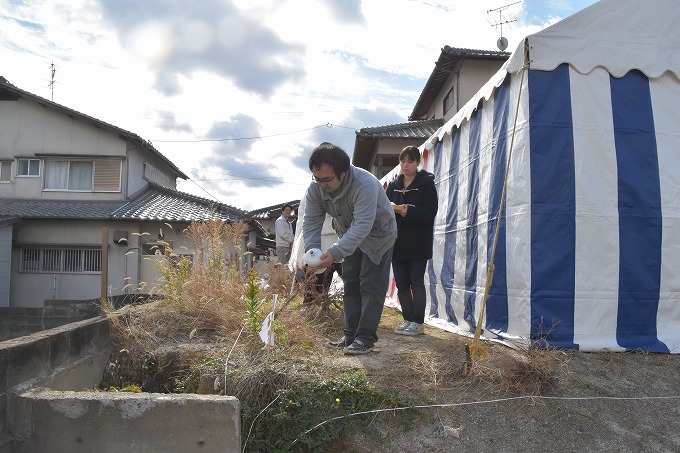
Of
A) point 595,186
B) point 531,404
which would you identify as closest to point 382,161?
point 595,186

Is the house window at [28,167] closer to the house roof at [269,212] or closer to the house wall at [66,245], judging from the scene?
the house wall at [66,245]

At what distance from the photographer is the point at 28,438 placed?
8.91 ft

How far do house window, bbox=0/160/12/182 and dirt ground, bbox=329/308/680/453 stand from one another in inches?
721

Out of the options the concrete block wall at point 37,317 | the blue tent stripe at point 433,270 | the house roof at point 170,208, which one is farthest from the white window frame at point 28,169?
the blue tent stripe at point 433,270

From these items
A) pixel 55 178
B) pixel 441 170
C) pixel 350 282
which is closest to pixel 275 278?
pixel 350 282

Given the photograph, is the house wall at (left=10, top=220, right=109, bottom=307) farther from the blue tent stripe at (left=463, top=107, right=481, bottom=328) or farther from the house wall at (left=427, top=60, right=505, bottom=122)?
the blue tent stripe at (left=463, top=107, right=481, bottom=328)

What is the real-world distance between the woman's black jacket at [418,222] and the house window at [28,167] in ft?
55.4

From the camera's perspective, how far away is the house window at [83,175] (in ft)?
57.6

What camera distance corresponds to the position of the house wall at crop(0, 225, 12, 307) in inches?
627

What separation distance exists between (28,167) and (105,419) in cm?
1786

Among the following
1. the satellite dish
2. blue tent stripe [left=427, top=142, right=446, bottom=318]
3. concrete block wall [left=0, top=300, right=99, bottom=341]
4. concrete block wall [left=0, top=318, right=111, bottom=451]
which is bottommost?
concrete block wall [left=0, top=300, right=99, bottom=341]

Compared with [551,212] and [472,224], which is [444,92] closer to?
[472,224]

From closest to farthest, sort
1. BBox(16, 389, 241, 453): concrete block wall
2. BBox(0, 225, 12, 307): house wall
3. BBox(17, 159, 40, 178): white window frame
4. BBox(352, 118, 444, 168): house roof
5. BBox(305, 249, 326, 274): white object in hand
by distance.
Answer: BBox(16, 389, 241, 453): concrete block wall, BBox(305, 249, 326, 274): white object in hand, BBox(352, 118, 444, 168): house roof, BBox(0, 225, 12, 307): house wall, BBox(17, 159, 40, 178): white window frame

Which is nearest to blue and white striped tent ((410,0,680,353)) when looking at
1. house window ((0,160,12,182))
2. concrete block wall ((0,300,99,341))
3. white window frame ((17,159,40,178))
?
concrete block wall ((0,300,99,341))
